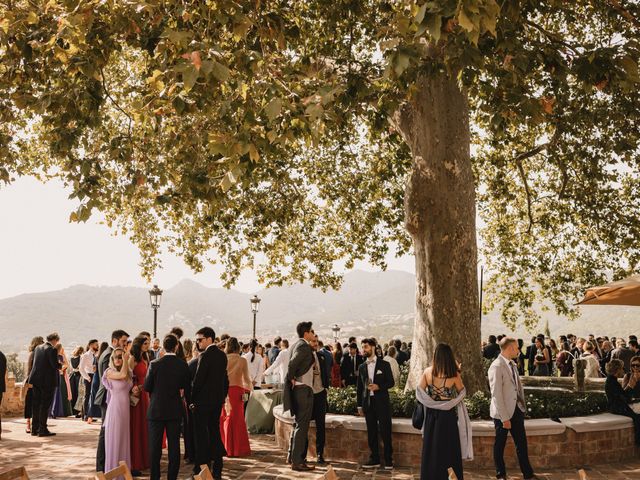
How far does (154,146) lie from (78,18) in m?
8.97

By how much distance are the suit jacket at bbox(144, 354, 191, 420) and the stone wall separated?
11379 mm

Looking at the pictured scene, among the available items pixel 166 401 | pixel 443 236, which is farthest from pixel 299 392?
pixel 443 236

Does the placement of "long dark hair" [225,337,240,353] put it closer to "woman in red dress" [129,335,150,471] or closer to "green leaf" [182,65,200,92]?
"woman in red dress" [129,335,150,471]

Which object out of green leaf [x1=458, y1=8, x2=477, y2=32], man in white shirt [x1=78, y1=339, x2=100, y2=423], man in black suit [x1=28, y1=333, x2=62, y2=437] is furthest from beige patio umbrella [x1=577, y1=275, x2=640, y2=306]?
man in white shirt [x1=78, y1=339, x2=100, y2=423]

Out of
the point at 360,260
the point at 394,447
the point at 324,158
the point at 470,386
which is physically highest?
the point at 324,158

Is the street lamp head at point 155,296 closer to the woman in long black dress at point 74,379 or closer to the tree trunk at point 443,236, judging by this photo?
the woman in long black dress at point 74,379

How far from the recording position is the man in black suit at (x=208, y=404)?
983 cm

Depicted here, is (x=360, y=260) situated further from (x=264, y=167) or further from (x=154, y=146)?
(x=154, y=146)

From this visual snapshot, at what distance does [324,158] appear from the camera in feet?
68.7

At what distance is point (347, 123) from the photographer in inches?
648

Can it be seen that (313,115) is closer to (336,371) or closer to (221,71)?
(221,71)

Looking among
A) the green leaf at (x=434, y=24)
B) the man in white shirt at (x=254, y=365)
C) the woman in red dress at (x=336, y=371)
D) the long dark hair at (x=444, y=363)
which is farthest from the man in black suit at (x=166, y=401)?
the woman in red dress at (x=336, y=371)

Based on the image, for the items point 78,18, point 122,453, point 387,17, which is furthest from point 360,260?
point 78,18

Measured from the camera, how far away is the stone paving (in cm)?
987
